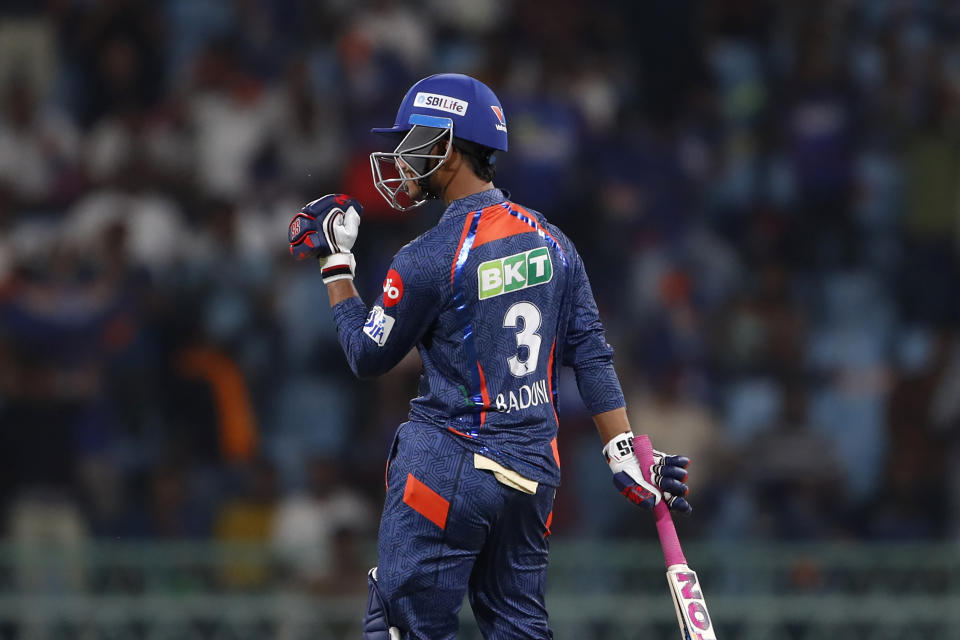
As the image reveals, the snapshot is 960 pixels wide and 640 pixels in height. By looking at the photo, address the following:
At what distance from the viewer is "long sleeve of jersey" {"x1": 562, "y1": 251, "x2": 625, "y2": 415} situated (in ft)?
17.6

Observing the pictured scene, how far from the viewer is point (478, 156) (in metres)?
5.27

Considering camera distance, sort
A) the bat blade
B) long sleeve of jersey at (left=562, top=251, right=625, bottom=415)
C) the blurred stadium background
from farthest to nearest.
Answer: the blurred stadium background, long sleeve of jersey at (left=562, top=251, right=625, bottom=415), the bat blade

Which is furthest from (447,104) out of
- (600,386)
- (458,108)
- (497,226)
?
(600,386)

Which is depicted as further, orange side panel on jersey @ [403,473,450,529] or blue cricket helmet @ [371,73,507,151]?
blue cricket helmet @ [371,73,507,151]

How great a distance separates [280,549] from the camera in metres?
9.43

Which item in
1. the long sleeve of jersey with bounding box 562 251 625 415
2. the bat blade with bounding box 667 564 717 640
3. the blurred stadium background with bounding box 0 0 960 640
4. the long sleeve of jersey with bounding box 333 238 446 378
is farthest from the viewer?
the blurred stadium background with bounding box 0 0 960 640

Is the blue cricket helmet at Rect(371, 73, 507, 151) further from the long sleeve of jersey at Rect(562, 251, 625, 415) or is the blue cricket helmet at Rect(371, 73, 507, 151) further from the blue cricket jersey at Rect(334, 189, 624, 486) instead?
the long sleeve of jersey at Rect(562, 251, 625, 415)

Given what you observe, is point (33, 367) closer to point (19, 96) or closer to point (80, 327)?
point (80, 327)

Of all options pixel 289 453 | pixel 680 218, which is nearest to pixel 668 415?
pixel 680 218

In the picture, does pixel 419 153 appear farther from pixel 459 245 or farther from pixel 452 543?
pixel 452 543

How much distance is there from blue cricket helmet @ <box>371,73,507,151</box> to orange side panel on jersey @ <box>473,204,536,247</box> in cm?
23

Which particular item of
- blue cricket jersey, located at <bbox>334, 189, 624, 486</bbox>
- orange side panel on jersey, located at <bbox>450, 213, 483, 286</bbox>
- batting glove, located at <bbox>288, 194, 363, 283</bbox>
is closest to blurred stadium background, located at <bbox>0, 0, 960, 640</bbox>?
blue cricket jersey, located at <bbox>334, 189, 624, 486</bbox>

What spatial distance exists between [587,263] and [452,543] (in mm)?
6241

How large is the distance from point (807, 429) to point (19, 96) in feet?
20.6
